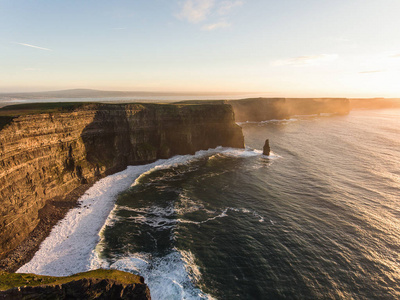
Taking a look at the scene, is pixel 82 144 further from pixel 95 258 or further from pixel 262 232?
pixel 262 232

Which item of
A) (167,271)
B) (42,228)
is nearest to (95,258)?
(167,271)

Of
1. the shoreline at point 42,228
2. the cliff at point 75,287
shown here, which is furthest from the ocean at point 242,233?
the cliff at point 75,287

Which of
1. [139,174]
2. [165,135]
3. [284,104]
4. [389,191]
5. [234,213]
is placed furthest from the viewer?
[284,104]

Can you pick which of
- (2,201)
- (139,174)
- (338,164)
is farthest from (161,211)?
(338,164)

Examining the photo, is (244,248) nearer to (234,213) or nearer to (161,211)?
(234,213)

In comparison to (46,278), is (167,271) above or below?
below

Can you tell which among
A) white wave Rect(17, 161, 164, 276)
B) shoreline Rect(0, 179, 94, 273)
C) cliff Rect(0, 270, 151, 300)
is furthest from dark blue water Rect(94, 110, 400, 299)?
shoreline Rect(0, 179, 94, 273)

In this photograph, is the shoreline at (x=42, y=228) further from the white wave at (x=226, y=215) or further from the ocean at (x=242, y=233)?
the white wave at (x=226, y=215)
